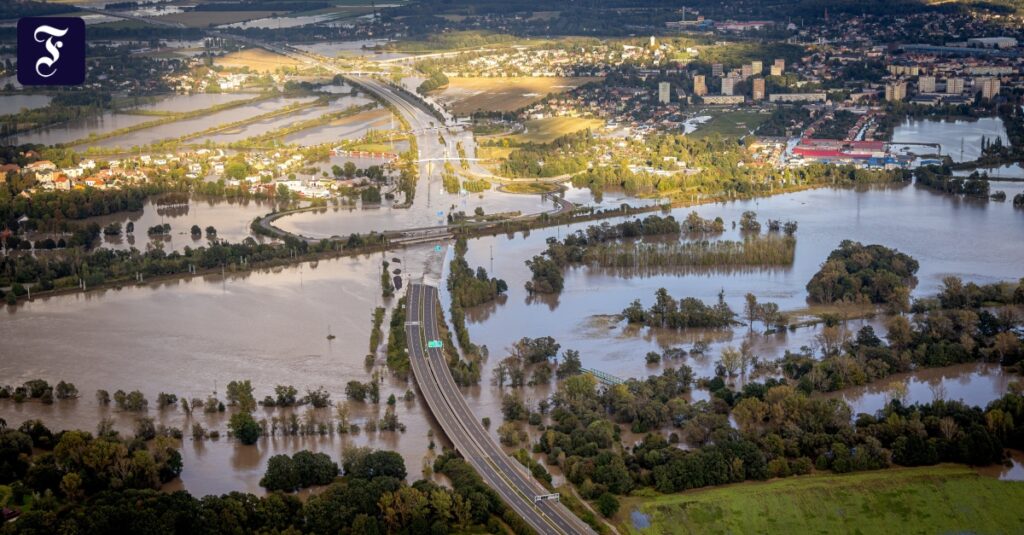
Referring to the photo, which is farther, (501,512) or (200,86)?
(200,86)

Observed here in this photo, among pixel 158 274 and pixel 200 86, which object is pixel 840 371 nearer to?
pixel 158 274

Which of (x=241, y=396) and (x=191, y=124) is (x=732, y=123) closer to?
(x=191, y=124)

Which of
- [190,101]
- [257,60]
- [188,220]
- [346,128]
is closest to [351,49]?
[257,60]

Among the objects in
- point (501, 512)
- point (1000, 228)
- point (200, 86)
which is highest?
point (200, 86)

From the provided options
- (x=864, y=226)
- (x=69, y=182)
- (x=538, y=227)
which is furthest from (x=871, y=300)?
(x=69, y=182)

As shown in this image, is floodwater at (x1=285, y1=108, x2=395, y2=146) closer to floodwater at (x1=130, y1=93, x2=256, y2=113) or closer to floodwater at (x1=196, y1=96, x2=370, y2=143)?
floodwater at (x1=196, y1=96, x2=370, y2=143)

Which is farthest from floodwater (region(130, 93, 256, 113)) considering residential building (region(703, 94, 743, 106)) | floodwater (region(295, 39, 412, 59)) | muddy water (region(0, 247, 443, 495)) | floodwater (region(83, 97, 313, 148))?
muddy water (region(0, 247, 443, 495))
